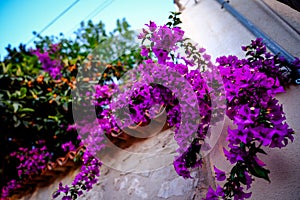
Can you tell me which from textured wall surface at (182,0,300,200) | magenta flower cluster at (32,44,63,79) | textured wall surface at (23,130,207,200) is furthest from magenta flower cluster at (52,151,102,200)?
magenta flower cluster at (32,44,63,79)

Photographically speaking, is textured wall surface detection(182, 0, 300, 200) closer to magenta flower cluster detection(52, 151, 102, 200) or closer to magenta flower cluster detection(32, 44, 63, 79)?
magenta flower cluster detection(52, 151, 102, 200)

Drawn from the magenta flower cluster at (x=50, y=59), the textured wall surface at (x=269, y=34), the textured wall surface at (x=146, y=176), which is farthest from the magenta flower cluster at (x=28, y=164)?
the textured wall surface at (x=269, y=34)

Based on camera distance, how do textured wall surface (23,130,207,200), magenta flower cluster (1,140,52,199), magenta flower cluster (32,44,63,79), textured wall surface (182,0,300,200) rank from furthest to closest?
magenta flower cluster (32,44,63,79) < magenta flower cluster (1,140,52,199) < textured wall surface (23,130,207,200) < textured wall surface (182,0,300,200)

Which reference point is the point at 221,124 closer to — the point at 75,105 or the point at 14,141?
the point at 75,105

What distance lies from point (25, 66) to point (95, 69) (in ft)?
3.53

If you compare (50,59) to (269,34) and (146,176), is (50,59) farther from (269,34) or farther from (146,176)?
(269,34)

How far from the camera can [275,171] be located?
107 centimetres

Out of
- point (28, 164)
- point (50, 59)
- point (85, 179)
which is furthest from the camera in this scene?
point (50, 59)

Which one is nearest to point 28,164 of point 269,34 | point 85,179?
point 85,179

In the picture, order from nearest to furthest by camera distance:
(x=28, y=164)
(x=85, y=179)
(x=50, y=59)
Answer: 1. (x=85, y=179)
2. (x=28, y=164)
3. (x=50, y=59)

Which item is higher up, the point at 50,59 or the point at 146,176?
the point at 50,59

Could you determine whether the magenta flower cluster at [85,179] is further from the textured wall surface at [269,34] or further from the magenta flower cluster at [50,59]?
the magenta flower cluster at [50,59]

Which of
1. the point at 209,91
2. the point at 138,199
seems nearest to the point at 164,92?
the point at 209,91

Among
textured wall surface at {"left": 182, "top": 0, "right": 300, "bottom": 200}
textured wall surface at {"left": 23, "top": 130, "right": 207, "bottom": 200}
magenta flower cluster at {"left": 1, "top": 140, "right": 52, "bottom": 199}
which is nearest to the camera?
textured wall surface at {"left": 182, "top": 0, "right": 300, "bottom": 200}
